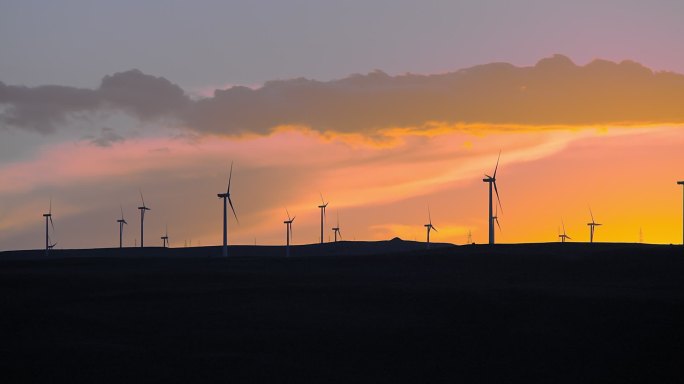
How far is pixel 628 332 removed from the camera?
62125 mm

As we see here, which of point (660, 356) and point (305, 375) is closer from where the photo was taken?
point (305, 375)

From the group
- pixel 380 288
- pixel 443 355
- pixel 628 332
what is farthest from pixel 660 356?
pixel 380 288

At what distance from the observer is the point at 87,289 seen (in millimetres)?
81625

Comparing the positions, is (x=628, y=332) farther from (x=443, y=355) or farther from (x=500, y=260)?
(x=500, y=260)

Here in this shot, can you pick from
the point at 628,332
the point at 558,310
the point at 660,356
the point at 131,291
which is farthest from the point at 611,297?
the point at 131,291

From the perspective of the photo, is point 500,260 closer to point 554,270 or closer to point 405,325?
point 554,270

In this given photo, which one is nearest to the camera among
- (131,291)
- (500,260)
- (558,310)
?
(558,310)

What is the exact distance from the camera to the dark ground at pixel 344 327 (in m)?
53.5

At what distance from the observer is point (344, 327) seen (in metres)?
63.9

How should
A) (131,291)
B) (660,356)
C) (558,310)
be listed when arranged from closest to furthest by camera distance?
1. (660,356)
2. (558,310)
3. (131,291)

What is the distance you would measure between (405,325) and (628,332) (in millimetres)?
11472

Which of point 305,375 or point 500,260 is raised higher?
point 500,260

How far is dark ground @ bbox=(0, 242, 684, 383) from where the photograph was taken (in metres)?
53.5

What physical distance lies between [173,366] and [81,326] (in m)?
12.3
